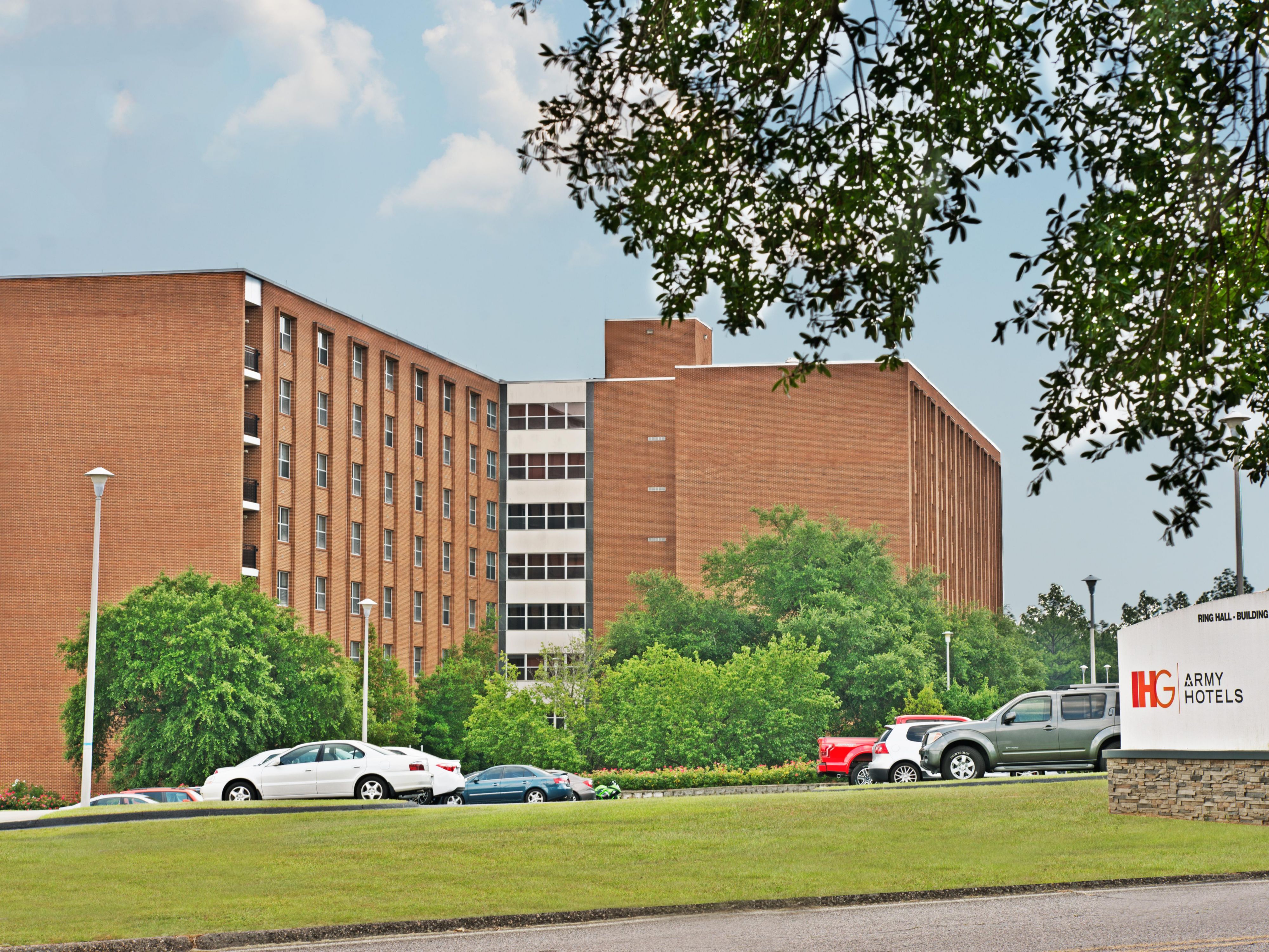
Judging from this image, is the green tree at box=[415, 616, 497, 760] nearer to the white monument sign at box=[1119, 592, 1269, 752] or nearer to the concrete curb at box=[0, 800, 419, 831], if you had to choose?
the concrete curb at box=[0, 800, 419, 831]

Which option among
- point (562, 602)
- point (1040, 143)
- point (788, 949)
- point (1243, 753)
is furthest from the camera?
point (562, 602)

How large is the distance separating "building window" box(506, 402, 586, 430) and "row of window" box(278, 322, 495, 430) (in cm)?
37

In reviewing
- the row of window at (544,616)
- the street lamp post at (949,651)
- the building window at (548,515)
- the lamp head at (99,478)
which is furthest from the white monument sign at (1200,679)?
the building window at (548,515)

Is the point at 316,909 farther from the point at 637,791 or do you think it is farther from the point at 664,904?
the point at 637,791

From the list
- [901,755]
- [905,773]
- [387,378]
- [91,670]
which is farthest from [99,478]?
[387,378]

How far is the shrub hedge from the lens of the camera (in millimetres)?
45688

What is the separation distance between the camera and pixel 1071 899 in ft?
44.0

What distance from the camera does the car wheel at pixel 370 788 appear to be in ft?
104

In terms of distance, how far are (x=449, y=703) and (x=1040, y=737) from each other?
4112 centimetres

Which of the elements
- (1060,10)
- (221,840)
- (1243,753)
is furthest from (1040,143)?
(221,840)

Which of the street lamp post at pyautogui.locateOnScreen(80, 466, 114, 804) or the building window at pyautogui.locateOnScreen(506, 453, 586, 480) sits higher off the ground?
the building window at pyautogui.locateOnScreen(506, 453, 586, 480)

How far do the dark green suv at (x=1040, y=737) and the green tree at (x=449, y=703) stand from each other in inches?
1409

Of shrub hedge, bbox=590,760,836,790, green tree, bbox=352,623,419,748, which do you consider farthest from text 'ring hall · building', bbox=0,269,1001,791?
shrub hedge, bbox=590,760,836,790

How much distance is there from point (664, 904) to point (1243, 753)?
10.2m
